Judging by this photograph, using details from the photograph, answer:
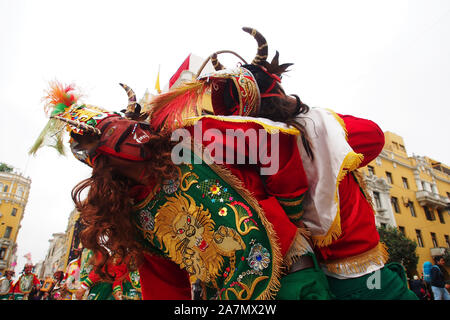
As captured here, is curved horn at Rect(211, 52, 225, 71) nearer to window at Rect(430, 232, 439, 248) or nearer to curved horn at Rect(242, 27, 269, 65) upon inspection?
curved horn at Rect(242, 27, 269, 65)

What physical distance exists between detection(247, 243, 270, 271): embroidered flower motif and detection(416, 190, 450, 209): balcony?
96.9 feet

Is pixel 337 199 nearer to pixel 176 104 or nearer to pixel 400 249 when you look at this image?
pixel 176 104

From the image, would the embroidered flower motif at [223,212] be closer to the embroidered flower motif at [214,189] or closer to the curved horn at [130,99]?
the embroidered flower motif at [214,189]

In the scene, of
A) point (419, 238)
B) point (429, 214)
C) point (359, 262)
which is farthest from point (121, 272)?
point (429, 214)

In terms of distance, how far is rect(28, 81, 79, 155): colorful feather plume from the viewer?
61.8 inches

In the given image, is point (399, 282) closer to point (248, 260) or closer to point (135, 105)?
point (248, 260)

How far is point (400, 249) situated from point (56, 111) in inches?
836

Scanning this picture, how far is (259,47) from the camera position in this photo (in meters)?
1.71

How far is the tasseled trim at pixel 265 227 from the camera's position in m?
1.18

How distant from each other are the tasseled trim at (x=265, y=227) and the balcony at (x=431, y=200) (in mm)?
29507

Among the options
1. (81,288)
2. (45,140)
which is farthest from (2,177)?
(45,140)

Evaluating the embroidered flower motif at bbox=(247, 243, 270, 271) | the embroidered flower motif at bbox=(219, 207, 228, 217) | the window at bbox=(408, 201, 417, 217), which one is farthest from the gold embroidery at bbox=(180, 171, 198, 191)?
the window at bbox=(408, 201, 417, 217)

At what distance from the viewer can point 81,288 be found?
4531 millimetres

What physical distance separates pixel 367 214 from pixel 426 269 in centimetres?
634
